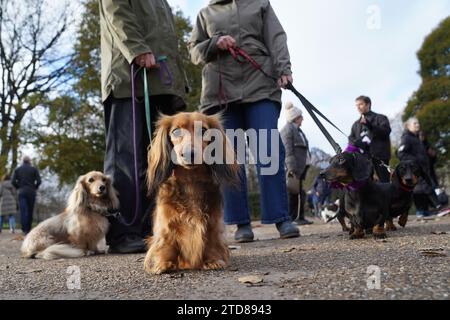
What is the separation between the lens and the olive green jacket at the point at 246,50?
15.6 ft

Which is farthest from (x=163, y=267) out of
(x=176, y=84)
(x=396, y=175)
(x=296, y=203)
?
(x=296, y=203)

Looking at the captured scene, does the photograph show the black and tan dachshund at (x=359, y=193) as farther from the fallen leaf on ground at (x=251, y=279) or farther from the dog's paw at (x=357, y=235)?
the fallen leaf on ground at (x=251, y=279)

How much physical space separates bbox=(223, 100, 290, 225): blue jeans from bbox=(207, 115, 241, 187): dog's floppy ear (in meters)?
1.34

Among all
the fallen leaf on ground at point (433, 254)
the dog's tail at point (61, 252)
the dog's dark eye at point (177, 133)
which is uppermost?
the dog's dark eye at point (177, 133)

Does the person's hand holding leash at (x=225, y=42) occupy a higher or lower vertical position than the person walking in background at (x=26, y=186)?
higher

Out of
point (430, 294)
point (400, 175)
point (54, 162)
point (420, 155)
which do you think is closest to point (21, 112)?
point (54, 162)

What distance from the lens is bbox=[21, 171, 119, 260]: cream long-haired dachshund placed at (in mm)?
5098

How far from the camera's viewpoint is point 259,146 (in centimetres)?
484

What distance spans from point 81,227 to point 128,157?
47.4 inches

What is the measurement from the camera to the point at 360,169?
4.73 m

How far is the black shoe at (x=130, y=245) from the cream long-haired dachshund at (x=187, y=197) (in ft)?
4.13

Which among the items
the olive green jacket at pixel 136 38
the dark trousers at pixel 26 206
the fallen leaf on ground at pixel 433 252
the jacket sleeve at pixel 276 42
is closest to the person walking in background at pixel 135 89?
the olive green jacket at pixel 136 38

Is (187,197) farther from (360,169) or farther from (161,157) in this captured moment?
(360,169)
